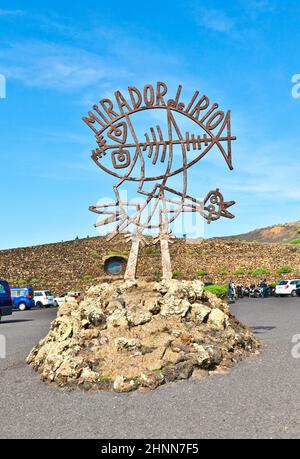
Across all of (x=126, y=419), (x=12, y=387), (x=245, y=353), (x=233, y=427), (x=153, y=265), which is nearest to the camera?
(x=233, y=427)

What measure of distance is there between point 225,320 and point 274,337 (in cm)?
324

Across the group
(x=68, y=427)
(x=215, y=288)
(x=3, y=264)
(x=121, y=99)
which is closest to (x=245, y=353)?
(x=68, y=427)

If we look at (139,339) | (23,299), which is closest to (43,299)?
(23,299)

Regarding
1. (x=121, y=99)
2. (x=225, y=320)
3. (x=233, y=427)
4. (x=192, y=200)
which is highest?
(x=121, y=99)

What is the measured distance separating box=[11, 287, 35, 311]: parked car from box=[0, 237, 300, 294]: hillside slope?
6.48m

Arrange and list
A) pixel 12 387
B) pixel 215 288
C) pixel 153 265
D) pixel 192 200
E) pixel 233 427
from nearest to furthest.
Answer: pixel 233 427 < pixel 12 387 < pixel 192 200 < pixel 215 288 < pixel 153 265

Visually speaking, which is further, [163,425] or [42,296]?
[42,296]

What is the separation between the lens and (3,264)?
1649 inches

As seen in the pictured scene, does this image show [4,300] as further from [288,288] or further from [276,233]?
[276,233]

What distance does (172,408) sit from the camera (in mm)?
6883

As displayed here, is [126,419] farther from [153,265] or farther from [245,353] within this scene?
[153,265]

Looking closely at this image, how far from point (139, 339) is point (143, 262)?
3238 cm

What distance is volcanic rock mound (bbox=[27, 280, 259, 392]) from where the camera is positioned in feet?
27.8

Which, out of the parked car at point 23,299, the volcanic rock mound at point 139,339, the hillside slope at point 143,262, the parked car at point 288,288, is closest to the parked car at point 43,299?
the parked car at point 23,299
